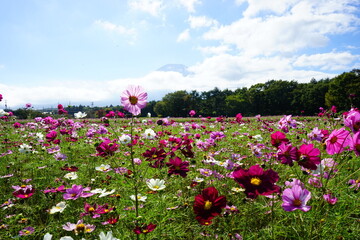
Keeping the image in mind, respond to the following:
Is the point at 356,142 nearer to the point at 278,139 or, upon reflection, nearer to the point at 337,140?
the point at 337,140

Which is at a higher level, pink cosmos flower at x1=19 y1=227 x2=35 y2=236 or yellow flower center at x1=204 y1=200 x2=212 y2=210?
yellow flower center at x1=204 y1=200 x2=212 y2=210

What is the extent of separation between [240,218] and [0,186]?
264cm

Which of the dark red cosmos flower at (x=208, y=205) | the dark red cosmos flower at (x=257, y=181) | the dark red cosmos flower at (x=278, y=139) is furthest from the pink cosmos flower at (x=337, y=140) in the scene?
the dark red cosmos flower at (x=208, y=205)

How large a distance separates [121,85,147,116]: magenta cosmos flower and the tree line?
116 ft

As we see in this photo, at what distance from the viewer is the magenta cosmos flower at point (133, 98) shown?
1.27 m

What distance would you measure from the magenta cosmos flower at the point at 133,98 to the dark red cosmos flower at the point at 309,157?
3.31ft

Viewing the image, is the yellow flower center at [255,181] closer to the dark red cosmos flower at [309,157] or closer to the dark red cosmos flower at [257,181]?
the dark red cosmos flower at [257,181]

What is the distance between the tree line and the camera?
A: 113 feet

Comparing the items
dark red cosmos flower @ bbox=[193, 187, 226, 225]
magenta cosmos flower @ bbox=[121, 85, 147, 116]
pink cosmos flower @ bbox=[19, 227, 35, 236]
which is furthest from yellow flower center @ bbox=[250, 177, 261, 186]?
pink cosmos flower @ bbox=[19, 227, 35, 236]

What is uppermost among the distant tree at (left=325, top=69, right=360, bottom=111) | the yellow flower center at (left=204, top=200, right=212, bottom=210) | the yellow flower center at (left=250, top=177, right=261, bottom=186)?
the distant tree at (left=325, top=69, right=360, bottom=111)

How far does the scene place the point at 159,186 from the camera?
1.54 meters

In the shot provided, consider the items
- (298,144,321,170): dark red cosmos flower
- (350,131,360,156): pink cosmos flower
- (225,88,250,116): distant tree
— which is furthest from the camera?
(225,88,250,116): distant tree

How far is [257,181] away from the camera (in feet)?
3.41

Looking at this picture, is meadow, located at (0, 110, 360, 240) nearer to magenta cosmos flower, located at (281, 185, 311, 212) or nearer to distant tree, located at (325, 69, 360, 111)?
magenta cosmos flower, located at (281, 185, 311, 212)
